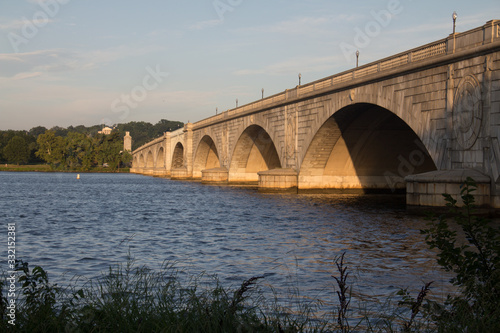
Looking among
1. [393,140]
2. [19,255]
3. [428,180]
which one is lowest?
[19,255]

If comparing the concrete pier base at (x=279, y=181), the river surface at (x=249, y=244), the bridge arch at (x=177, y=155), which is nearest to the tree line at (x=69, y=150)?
the bridge arch at (x=177, y=155)

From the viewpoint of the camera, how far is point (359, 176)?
46.1 m

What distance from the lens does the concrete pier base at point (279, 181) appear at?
45.4m

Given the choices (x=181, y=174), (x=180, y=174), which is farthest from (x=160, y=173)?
(x=181, y=174)

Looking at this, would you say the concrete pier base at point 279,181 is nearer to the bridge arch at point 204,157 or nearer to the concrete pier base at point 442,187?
the concrete pier base at point 442,187

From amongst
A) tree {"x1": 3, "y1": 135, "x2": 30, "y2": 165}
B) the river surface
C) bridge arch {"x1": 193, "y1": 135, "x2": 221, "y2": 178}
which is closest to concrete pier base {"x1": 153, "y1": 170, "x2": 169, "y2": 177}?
bridge arch {"x1": 193, "y1": 135, "x2": 221, "y2": 178}

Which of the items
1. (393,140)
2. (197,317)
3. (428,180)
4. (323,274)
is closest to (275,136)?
(393,140)

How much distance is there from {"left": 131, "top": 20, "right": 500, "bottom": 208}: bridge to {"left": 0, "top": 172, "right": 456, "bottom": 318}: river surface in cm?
378

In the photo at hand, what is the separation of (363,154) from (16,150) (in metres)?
137

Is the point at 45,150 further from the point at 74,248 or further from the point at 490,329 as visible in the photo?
the point at 490,329

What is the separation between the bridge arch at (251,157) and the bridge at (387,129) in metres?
0.14

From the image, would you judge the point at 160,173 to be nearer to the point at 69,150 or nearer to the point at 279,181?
the point at 69,150

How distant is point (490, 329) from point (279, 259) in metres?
9.48

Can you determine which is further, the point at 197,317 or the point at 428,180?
the point at 428,180
